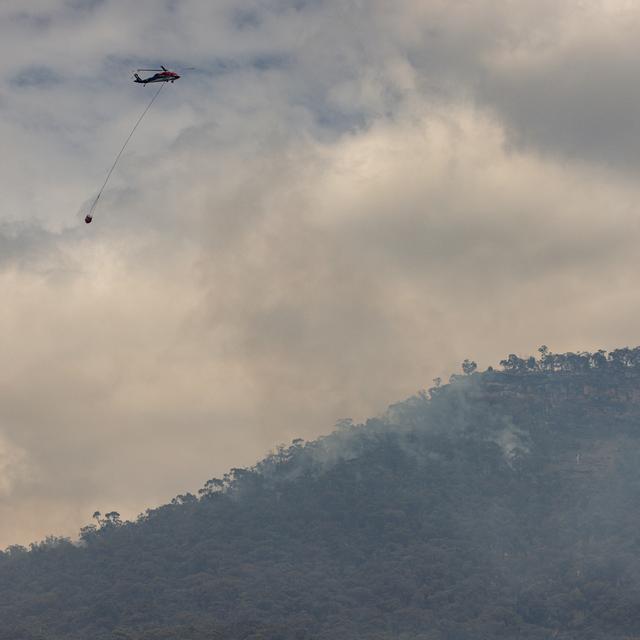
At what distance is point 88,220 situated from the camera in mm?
109062

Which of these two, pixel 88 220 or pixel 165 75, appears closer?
pixel 88 220

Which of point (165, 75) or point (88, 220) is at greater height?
point (165, 75)

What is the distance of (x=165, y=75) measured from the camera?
123 m

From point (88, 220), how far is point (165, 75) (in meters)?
20.3
